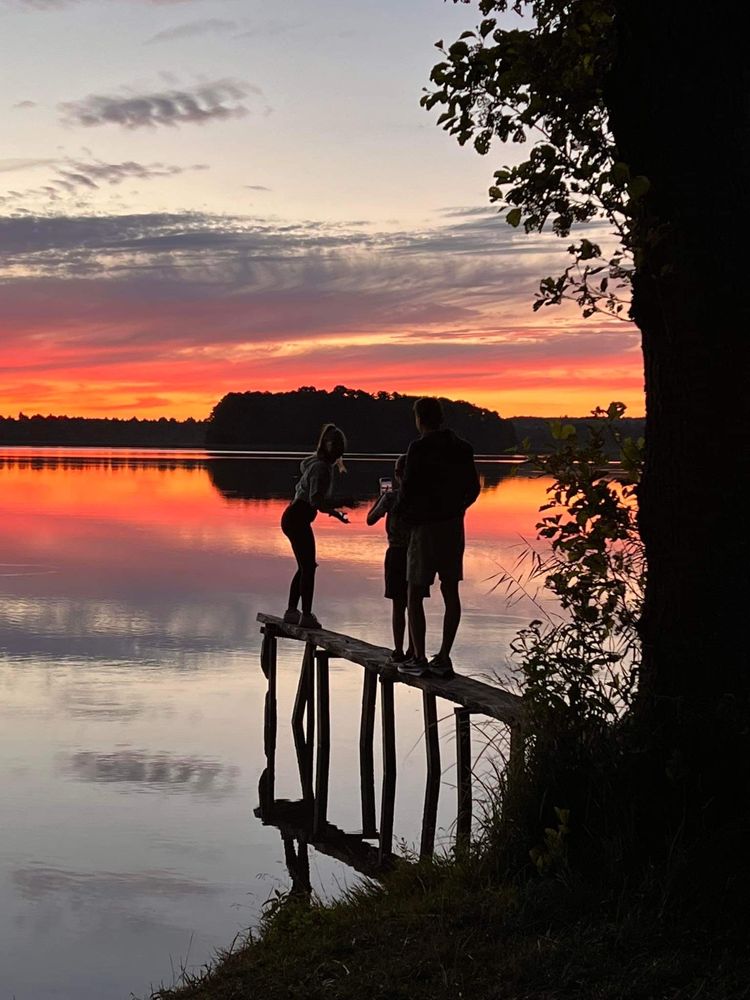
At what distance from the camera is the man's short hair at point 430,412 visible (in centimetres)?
952

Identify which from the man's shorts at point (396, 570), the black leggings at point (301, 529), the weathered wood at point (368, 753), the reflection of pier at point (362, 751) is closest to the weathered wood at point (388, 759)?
the reflection of pier at point (362, 751)

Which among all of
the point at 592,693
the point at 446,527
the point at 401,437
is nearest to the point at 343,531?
the point at 446,527

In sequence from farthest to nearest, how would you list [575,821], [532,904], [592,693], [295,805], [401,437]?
[401,437] → [295,805] → [592,693] → [575,821] → [532,904]

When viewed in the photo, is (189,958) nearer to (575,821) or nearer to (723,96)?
(575,821)

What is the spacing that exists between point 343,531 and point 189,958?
34800mm

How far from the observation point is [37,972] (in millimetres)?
8953

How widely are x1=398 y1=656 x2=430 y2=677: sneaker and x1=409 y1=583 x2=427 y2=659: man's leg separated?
0.06 m

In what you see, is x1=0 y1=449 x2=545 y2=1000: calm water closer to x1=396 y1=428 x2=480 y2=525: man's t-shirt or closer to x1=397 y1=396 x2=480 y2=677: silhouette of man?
x1=397 y1=396 x2=480 y2=677: silhouette of man

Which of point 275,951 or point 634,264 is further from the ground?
point 634,264

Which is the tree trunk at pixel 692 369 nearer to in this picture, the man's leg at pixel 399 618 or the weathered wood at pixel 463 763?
the weathered wood at pixel 463 763

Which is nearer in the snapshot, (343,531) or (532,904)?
(532,904)

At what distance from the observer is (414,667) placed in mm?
11070

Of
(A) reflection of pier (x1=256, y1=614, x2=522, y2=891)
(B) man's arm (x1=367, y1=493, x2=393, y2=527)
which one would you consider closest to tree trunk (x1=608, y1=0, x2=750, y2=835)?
(A) reflection of pier (x1=256, y1=614, x2=522, y2=891)

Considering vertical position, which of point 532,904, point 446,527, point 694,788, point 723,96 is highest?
point 723,96
